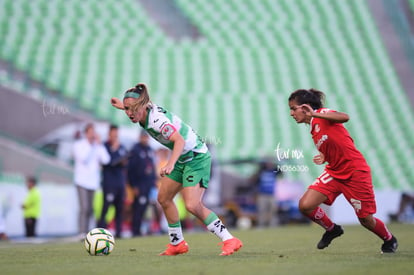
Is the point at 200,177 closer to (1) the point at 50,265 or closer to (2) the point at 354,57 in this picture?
(1) the point at 50,265

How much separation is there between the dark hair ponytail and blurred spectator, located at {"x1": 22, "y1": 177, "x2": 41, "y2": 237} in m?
8.55

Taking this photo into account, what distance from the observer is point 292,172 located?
23188mm

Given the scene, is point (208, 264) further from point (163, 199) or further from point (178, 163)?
point (178, 163)

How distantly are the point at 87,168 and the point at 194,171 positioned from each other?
18.7 ft

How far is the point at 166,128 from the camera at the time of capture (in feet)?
24.1

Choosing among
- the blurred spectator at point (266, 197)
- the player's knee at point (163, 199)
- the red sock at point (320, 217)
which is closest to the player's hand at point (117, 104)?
the player's knee at point (163, 199)

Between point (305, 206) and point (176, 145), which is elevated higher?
point (176, 145)

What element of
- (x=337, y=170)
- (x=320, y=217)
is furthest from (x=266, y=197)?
(x=337, y=170)

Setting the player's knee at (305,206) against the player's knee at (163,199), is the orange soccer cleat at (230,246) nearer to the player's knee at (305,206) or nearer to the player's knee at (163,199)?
the player's knee at (163,199)

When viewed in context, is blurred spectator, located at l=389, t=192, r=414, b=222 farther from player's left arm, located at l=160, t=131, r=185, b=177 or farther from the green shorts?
player's left arm, located at l=160, t=131, r=185, b=177

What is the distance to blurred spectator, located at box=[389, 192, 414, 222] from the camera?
20.3 meters

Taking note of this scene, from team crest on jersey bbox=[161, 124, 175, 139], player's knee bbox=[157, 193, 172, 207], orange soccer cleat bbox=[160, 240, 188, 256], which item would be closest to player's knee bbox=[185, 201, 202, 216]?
player's knee bbox=[157, 193, 172, 207]

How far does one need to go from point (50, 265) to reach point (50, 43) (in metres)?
20.9

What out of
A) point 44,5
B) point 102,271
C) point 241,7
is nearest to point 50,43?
point 44,5
